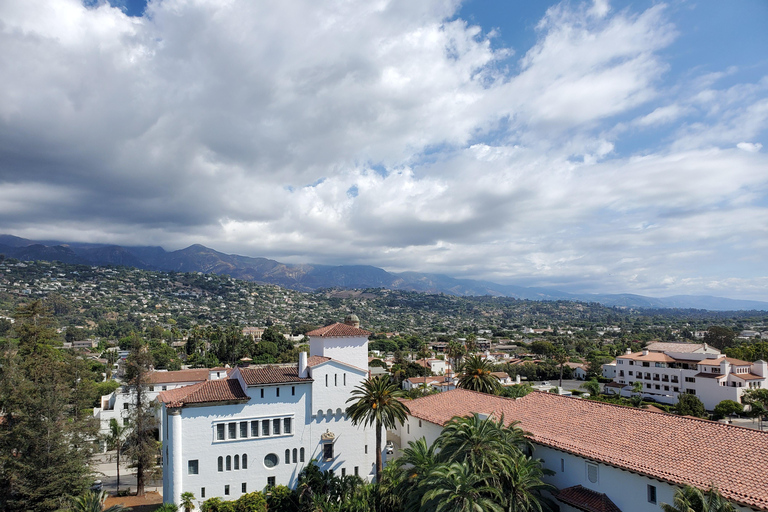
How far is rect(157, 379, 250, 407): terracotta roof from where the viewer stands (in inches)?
1205

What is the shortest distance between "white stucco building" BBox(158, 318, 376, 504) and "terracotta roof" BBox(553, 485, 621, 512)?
17.0 metres

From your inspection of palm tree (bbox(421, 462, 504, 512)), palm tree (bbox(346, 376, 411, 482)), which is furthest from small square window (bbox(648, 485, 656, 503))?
palm tree (bbox(346, 376, 411, 482))

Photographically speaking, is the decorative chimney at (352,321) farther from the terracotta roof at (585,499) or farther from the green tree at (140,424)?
the terracotta roof at (585,499)

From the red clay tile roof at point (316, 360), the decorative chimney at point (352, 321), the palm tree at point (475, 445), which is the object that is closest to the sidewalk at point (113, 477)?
the red clay tile roof at point (316, 360)

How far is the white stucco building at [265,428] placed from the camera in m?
30.1

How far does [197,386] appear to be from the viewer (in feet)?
108

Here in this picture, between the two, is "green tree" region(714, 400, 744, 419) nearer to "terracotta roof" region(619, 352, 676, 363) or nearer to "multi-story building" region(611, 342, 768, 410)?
"multi-story building" region(611, 342, 768, 410)

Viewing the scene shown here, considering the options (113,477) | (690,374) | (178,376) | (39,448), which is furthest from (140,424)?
(690,374)

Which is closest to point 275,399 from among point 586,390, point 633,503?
point 633,503

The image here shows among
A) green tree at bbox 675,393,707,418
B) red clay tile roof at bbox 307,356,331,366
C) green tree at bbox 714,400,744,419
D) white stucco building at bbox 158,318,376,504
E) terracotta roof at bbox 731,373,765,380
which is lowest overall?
green tree at bbox 714,400,744,419

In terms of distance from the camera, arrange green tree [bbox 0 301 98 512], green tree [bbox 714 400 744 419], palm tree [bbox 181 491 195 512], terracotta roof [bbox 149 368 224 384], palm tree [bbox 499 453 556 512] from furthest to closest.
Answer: terracotta roof [bbox 149 368 224 384] < green tree [bbox 714 400 744 419] < green tree [bbox 0 301 98 512] < palm tree [bbox 181 491 195 512] < palm tree [bbox 499 453 556 512]

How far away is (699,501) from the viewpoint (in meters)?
15.6

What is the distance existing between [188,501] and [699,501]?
29042 mm

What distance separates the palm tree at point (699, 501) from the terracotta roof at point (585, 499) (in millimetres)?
4857
